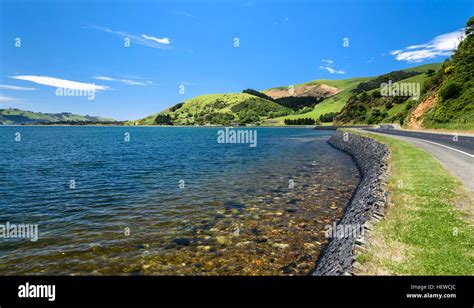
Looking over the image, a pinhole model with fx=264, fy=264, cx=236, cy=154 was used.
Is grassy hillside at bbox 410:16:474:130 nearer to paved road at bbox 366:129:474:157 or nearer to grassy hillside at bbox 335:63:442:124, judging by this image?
paved road at bbox 366:129:474:157

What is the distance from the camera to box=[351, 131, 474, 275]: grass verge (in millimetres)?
7211

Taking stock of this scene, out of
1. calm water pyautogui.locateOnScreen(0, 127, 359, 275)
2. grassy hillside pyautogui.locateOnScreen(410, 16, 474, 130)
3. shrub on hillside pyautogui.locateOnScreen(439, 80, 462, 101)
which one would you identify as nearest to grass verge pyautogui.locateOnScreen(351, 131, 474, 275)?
calm water pyautogui.locateOnScreen(0, 127, 359, 275)

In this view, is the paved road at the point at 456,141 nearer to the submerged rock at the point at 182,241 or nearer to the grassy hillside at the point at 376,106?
the submerged rock at the point at 182,241

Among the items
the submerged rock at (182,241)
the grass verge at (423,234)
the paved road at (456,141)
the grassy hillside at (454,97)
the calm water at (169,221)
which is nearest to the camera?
the grass verge at (423,234)

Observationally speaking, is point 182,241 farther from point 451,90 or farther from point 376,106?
point 376,106

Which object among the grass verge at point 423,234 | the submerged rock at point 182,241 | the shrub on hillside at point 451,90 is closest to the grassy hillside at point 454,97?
the shrub on hillside at point 451,90

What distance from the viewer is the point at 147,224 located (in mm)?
15109

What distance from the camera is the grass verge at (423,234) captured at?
7211 mm

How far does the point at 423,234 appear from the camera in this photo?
905 cm

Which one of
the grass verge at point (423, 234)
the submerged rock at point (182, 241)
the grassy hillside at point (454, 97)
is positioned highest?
the grassy hillside at point (454, 97)

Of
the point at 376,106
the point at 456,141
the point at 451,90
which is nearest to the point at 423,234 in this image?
the point at 456,141
